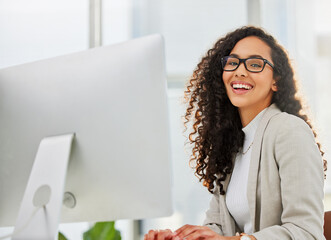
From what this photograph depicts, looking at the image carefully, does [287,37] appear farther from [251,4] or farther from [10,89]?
[10,89]

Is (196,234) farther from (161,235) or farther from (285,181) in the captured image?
(285,181)

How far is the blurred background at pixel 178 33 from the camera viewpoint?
8.80 ft

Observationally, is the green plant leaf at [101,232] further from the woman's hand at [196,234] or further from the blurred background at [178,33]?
the woman's hand at [196,234]

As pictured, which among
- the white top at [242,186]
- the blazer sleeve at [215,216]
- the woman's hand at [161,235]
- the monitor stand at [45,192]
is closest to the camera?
the monitor stand at [45,192]

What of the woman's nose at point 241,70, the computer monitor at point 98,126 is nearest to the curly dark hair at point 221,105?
the woman's nose at point 241,70

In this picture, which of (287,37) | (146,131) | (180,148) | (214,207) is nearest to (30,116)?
(146,131)

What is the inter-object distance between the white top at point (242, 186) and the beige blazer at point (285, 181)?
10cm

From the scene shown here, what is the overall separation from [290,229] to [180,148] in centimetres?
182

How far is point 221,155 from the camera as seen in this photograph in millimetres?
1456

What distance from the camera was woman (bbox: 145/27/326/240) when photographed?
3.46 feet

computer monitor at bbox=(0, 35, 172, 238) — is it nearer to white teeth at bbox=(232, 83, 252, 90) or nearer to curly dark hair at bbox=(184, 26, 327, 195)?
white teeth at bbox=(232, 83, 252, 90)

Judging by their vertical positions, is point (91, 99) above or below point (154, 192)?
above

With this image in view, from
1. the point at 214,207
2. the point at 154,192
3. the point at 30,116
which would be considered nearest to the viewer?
the point at 154,192

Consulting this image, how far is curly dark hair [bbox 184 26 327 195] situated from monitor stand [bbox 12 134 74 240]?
0.76 m
